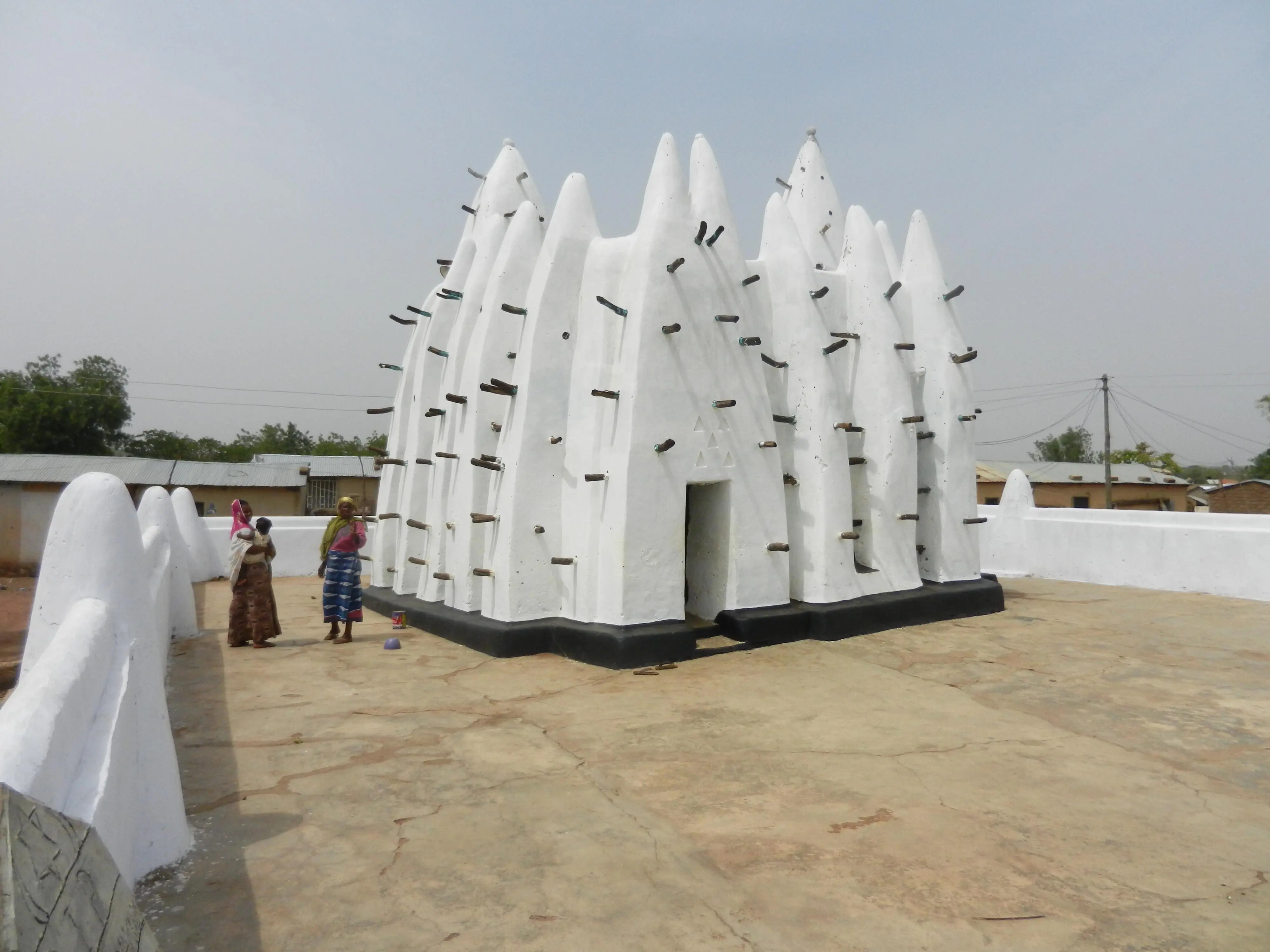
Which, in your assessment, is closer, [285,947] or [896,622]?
[285,947]

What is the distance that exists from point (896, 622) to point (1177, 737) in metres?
3.97

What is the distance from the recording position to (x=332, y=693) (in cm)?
642

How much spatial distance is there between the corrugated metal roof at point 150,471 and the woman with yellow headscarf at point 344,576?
17381 millimetres

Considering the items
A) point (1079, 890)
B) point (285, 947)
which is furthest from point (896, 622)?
point (285, 947)

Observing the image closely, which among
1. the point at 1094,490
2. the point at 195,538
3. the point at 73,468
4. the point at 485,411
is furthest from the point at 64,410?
the point at 1094,490

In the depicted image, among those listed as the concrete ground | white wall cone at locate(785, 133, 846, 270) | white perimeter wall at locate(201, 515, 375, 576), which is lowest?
the concrete ground

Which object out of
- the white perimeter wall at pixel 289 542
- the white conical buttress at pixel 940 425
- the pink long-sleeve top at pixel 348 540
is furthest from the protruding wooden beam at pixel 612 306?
the white perimeter wall at pixel 289 542

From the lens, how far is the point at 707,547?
868 centimetres

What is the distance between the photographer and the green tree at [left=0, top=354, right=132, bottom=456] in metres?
33.3

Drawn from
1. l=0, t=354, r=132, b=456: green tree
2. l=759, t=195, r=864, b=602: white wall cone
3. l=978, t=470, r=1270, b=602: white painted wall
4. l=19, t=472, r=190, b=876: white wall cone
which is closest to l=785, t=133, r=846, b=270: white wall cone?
l=759, t=195, r=864, b=602: white wall cone

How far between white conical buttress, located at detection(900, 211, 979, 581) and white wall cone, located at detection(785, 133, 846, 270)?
1.09 m

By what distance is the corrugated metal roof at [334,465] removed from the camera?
29797 mm

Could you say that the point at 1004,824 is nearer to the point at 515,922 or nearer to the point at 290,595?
the point at 515,922

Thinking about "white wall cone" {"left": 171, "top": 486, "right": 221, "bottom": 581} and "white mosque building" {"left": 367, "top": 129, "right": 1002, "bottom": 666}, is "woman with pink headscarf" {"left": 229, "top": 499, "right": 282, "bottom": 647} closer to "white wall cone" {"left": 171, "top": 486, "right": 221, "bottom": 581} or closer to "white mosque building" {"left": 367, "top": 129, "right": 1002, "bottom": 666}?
"white mosque building" {"left": 367, "top": 129, "right": 1002, "bottom": 666}
